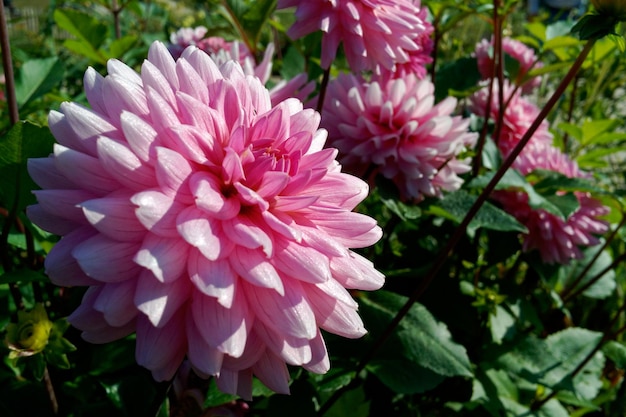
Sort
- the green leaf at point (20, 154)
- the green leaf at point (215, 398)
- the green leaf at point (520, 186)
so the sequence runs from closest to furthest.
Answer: the green leaf at point (20, 154) < the green leaf at point (215, 398) < the green leaf at point (520, 186)

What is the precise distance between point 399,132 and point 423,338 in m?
0.38

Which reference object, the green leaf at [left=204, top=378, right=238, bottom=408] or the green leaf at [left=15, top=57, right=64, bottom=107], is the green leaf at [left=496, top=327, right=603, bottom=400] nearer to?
the green leaf at [left=204, top=378, right=238, bottom=408]

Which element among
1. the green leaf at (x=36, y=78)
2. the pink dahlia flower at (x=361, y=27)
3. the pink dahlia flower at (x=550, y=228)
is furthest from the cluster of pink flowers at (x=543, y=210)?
the green leaf at (x=36, y=78)

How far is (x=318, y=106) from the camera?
3.33 ft

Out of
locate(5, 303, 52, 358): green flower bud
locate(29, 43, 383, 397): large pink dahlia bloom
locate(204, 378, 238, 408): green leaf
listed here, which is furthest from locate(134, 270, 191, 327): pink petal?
locate(204, 378, 238, 408): green leaf

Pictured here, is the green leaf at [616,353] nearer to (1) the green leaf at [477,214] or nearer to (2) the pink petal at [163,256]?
(1) the green leaf at [477,214]

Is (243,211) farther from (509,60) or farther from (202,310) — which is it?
(509,60)

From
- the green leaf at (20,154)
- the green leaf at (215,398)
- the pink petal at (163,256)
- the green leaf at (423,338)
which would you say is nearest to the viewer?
the pink petal at (163,256)

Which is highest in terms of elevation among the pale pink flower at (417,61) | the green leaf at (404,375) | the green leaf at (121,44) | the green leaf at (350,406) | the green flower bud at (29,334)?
Result: the pale pink flower at (417,61)

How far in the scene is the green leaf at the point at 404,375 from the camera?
96cm

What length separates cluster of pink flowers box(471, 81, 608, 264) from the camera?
1256 mm

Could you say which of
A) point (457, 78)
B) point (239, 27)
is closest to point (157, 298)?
point (239, 27)

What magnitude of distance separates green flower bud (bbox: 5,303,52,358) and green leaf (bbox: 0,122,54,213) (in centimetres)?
14

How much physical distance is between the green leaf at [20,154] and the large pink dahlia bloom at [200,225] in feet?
0.43
